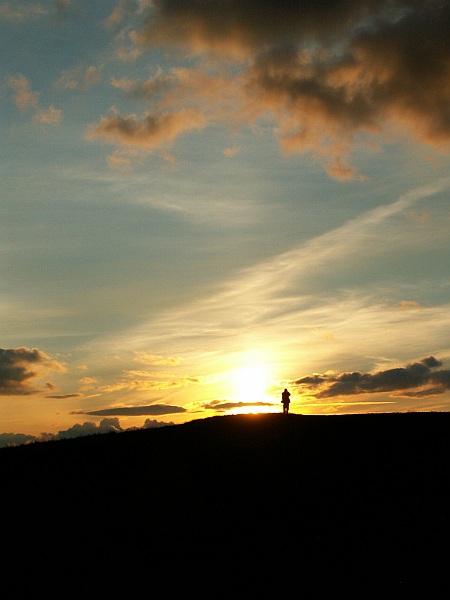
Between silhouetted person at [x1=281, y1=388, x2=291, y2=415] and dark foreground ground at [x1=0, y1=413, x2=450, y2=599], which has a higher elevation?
silhouetted person at [x1=281, y1=388, x2=291, y2=415]

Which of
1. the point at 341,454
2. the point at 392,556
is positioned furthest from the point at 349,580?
the point at 341,454

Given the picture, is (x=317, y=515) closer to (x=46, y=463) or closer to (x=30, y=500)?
(x=30, y=500)

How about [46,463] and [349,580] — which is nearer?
[349,580]

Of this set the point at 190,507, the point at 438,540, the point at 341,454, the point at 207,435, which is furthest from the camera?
the point at 207,435

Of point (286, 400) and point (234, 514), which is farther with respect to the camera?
point (286, 400)

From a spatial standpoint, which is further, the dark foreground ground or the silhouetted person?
the silhouetted person

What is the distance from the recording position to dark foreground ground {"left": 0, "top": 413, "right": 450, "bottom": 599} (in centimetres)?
2030

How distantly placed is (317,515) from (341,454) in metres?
9.22

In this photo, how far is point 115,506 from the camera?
27.4 metres

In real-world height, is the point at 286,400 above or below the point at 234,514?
above

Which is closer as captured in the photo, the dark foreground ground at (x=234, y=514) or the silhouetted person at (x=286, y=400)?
the dark foreground ground at (x=234, y=514)

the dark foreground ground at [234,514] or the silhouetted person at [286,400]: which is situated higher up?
the silhouetted person at [286,400]

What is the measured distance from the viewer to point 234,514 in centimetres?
2597

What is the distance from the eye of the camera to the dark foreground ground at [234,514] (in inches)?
799
